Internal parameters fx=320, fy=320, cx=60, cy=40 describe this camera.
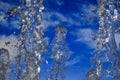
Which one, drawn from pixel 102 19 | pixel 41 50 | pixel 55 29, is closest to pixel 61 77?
pixel 55 29

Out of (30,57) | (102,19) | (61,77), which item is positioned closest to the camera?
(102,19)

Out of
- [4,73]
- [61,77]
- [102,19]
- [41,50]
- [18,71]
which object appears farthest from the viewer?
[4,73]

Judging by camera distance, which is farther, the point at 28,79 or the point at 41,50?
the point at 28,79

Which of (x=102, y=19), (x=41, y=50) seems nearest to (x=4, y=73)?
(x=41, y=50)

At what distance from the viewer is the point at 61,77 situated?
52.4 m

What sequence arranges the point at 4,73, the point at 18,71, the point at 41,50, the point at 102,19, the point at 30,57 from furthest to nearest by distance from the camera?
the point at 4,73
the point at 18,71
the point at 30,57
the point at 41,50
the point at 102,19

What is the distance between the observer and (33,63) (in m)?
33.9

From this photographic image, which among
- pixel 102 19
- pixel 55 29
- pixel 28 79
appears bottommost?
pixel 28 79

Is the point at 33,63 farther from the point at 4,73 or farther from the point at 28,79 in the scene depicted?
the point at 4,73

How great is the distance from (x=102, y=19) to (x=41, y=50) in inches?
275

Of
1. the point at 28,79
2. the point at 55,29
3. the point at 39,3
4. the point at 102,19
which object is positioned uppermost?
the point at 55,29

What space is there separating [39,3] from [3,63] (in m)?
43.4

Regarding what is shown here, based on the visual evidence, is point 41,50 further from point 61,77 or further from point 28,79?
point 61,77

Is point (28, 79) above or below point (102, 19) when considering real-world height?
below
